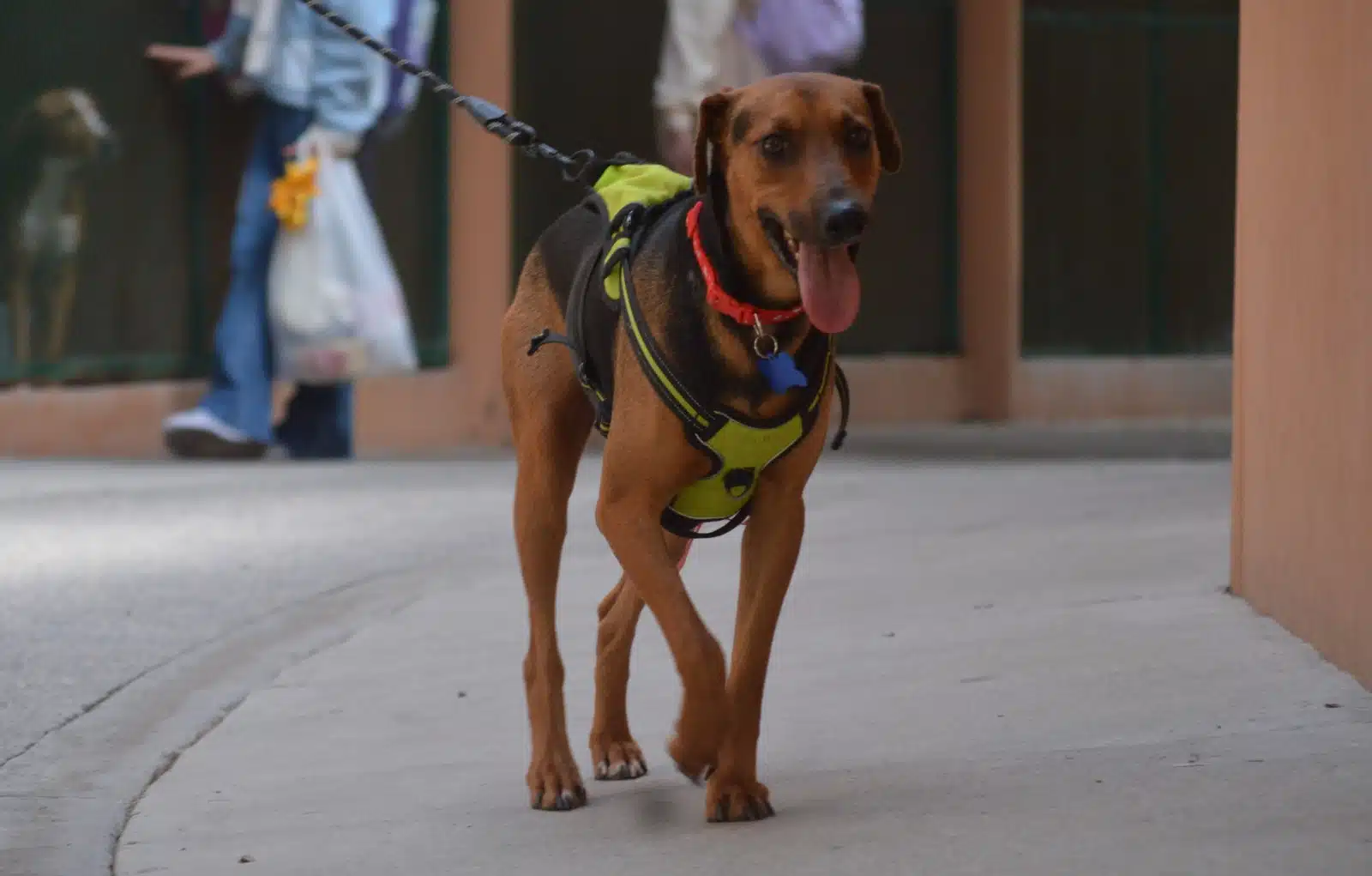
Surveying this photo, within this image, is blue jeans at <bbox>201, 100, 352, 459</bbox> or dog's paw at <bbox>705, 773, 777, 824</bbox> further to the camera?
blue jeans at <bbox>201, 100, 352, 459</bbox>

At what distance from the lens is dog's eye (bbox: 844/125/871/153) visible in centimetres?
552

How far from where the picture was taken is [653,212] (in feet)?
20.5

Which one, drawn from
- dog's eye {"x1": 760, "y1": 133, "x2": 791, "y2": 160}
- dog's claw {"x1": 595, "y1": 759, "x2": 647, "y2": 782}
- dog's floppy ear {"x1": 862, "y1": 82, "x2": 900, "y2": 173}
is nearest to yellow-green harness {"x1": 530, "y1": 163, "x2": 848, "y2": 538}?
dog's floppy ear {"x1": 862, "y1": 82, "x2": 900, "y2": 173}

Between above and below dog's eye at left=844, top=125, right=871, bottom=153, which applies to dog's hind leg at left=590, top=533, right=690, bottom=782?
below

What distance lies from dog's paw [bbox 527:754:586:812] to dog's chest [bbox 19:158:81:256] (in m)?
8.35

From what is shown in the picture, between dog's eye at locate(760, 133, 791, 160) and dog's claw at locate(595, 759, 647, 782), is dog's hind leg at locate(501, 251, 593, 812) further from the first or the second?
dog's eye at locate(760, 133, 791, 160)

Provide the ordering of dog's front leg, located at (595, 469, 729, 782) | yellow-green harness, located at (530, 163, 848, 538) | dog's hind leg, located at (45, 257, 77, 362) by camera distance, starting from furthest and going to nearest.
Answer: dog's hind leg, located at (45, 257, 77, 362), yellow-green harness, located at (530, 163, 848, 538), dog's front leg, located at (595, 469, 729, 782)

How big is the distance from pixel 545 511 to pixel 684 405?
78 cm

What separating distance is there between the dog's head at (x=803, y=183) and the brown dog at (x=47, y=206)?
8751 millimetres

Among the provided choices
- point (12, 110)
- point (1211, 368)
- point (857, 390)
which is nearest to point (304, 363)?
point (12, 110)

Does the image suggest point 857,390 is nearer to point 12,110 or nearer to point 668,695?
point 12,110

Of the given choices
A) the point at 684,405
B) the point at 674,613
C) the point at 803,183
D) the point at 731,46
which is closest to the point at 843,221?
the point at 803,183

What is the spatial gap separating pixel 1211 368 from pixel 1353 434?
10853mm

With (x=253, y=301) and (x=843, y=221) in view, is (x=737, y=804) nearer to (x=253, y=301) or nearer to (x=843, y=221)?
(x=843, y=221)
